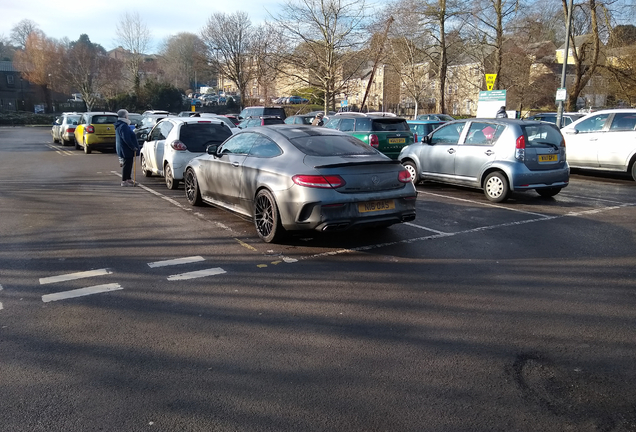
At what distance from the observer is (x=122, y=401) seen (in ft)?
11.1

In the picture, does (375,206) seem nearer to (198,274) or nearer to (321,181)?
(321,181)

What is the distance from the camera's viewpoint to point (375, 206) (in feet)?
22.7

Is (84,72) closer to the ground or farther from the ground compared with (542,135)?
farther from the ground

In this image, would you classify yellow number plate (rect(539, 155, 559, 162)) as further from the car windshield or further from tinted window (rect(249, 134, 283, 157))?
tinted window (rect(249, 134, 283, 157))

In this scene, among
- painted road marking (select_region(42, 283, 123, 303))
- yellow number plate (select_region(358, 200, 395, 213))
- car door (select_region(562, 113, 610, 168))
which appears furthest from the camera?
car door (select_region(562, 113, 610, 168))

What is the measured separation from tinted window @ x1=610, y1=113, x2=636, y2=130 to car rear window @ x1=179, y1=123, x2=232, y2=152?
32.0 feet

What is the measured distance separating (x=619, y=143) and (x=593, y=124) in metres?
1.00

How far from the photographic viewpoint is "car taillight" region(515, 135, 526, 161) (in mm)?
10102

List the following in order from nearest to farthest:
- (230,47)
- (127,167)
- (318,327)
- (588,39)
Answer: (318,327), (127,167), (588,39), (230,47)

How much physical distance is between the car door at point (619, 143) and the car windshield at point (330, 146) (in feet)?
29.9

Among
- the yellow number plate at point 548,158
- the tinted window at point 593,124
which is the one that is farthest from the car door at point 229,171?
the tinted window at point 593,124

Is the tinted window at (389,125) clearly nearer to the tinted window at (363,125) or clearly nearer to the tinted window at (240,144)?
the tinted window at (363,125)

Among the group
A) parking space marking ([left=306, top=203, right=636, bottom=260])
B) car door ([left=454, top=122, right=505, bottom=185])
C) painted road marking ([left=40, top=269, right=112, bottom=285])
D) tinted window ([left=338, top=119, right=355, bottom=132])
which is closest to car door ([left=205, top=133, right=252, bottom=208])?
parking space marking ([left=306, top=203, right=636, bottom=260])

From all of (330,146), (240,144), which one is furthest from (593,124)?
(240,144)
